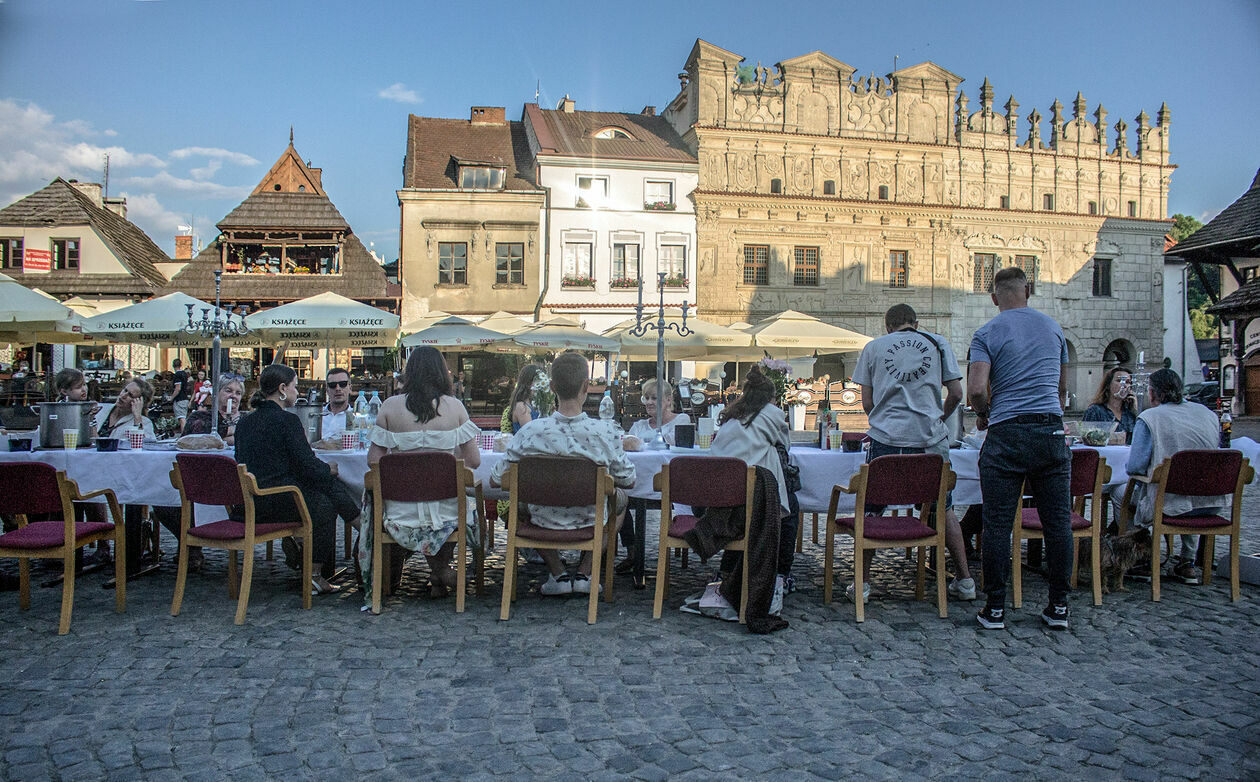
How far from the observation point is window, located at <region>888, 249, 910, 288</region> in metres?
29.9

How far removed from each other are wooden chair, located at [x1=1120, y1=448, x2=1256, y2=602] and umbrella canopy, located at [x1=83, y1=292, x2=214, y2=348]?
42.5 feet

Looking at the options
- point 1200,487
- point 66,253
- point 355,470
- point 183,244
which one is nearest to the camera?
point 1200,487

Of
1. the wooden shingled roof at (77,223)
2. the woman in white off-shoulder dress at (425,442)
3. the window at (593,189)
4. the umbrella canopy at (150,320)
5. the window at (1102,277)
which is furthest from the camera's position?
the window at (1102,277)

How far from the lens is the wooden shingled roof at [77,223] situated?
27.9 m

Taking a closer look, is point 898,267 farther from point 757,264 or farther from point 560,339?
point 560,339

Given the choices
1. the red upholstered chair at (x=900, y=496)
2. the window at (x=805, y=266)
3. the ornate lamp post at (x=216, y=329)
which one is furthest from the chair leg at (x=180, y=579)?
the window at (x=805, y=266)

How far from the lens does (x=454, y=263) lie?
1094 inches

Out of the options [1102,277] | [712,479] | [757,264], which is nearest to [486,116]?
[757,264]

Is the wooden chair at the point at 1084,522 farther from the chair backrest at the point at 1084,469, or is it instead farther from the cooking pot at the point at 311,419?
the cooking pot at the point at 311,419

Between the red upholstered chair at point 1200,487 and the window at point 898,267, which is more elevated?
the window at point 898,267

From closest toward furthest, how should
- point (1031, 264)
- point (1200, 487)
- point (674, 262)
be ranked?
1. point (1200, 487)
2. point (674, 262)
3. point (1031, 264)

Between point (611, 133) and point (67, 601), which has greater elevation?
point (611, 133)

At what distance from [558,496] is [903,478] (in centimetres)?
201

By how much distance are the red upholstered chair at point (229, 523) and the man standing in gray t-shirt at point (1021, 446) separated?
13.1 ft
